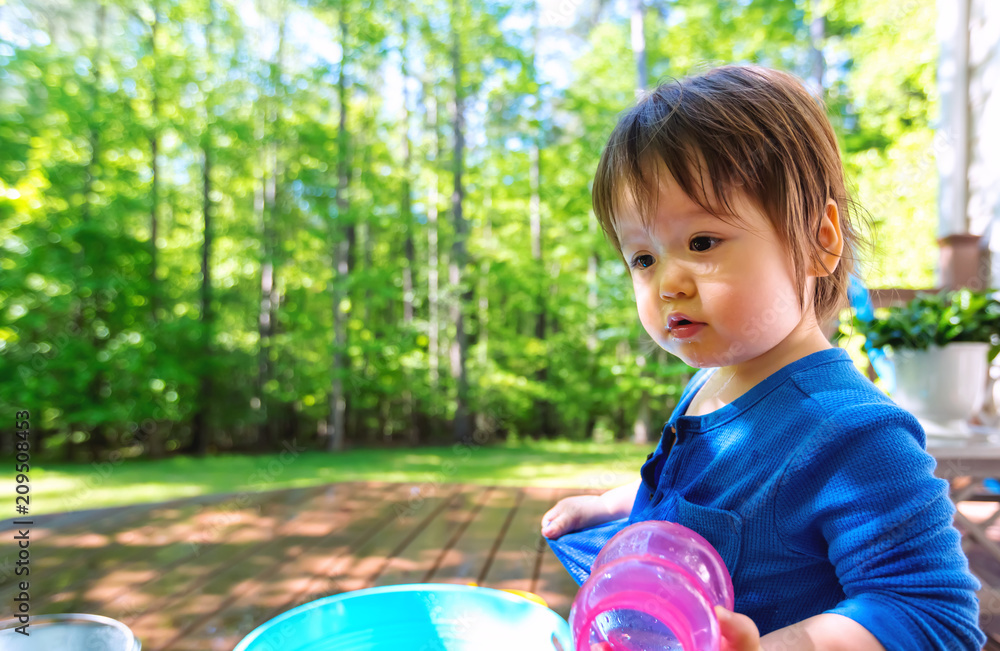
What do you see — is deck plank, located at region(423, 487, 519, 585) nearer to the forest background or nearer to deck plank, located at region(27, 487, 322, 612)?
deck plank, located at region(27, 487, 322, 612)

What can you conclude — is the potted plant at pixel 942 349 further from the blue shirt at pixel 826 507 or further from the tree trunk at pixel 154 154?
the tree trunk at pixel 154 154

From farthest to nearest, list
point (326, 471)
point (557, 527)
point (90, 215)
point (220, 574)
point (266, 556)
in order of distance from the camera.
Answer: point (90, 215)
point (326, 471)
point (266, 556)
point (220, 574)
point (557, 527)

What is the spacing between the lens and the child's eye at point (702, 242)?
2.00 feet

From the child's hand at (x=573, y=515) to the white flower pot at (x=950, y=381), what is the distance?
102 cm

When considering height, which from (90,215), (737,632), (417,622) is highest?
(90,215)

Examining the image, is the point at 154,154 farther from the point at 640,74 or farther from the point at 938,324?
the point at 938,324

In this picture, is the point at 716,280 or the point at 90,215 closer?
the point at 716,280

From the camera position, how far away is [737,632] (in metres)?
0.45

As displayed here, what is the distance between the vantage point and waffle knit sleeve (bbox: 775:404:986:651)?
483mm

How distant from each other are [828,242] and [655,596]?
0.42m

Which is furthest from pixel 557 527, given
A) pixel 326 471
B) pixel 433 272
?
pixel 433 272

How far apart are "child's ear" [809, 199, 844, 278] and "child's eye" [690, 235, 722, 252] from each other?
0.13 m

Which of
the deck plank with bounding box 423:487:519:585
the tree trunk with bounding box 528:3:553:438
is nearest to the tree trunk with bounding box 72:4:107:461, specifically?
the tree trunk with bounding box 528:3:553:438

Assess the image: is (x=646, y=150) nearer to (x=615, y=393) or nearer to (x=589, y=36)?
(x=615, y=393)
